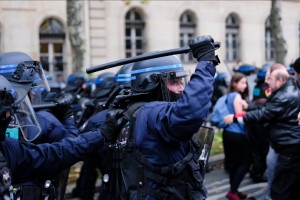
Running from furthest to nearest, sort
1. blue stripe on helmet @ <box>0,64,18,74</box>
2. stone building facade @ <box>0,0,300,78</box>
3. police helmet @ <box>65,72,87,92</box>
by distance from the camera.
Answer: stone building facade @ <box>0,0,300,78</box>, police helmet @ <box>65,72,87,92</box>, blue stripe on helmet @ <box>0,64,18,74</box>

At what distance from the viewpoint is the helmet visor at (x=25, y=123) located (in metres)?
3.03

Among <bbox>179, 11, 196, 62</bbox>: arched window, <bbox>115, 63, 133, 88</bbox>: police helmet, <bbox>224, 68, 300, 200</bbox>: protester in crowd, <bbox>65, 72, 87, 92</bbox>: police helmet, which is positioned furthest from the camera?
<bbox>179, 11, 196, 62</bbox>: arched window

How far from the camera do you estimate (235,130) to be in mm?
6188

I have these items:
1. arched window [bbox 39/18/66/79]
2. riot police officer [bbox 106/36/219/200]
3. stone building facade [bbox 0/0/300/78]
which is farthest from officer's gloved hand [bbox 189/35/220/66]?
arched window [bbox 39/18/66/79]

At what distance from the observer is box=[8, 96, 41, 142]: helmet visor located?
9.93 feet

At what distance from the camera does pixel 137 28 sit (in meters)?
18.5

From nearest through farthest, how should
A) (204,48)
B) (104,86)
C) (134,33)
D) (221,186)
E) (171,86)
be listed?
(204,48), (171,86), (104,86), (221,186), (134,33)

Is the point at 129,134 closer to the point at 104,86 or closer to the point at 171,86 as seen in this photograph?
the point at 171,86

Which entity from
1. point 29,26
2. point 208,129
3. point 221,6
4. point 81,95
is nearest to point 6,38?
point 29,26

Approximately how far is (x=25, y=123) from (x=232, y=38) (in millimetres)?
19297

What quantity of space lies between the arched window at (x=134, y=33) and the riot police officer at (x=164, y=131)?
49.0 ft

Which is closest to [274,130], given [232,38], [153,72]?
[153,72]

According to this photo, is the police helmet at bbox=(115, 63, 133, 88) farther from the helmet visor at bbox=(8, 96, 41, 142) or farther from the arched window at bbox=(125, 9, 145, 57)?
the arched window at bbox=(125, 9, 145, 57)

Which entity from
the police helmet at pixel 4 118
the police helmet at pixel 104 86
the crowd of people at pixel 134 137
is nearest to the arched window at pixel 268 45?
the police helmet at pixel 104 86
